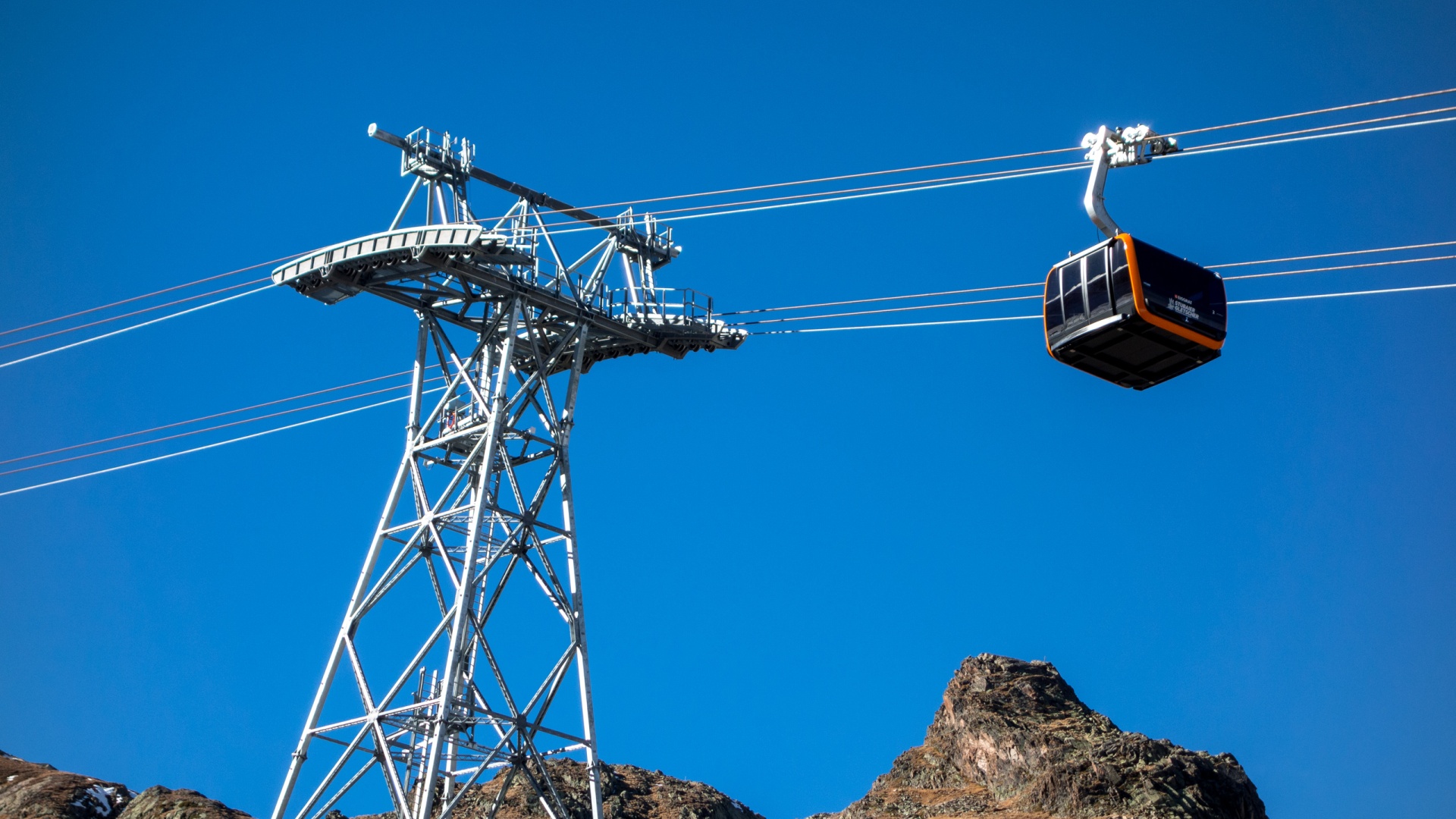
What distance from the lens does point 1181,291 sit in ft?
80.1

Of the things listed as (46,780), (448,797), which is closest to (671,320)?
(448,797)

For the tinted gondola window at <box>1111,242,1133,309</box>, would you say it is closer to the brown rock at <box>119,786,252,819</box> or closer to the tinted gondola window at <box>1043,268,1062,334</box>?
the tinted gondola window at <box>1043,268,1062,334</box>

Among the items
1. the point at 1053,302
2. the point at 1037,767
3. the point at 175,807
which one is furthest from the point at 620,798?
the point at 1053,302

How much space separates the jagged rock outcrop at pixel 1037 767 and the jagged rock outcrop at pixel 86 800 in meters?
33.6

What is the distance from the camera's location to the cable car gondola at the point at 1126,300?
24.0 metres

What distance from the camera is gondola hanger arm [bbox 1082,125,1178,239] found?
80.4 feet

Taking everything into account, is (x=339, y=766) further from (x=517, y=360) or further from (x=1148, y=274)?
(x=1148, y=274)

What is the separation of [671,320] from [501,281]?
5.12 meters

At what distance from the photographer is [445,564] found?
1339 inches

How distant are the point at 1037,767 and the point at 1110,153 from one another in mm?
47407

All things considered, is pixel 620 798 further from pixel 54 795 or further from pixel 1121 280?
pixel 1121 280

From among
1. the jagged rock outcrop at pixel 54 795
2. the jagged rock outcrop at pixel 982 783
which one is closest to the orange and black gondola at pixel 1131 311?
the jagged rock outcrop at pixel 982 783

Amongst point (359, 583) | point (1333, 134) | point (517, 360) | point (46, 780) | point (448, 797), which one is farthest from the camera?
point (46, 780)

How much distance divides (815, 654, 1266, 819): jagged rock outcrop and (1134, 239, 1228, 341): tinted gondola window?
37.0 m
